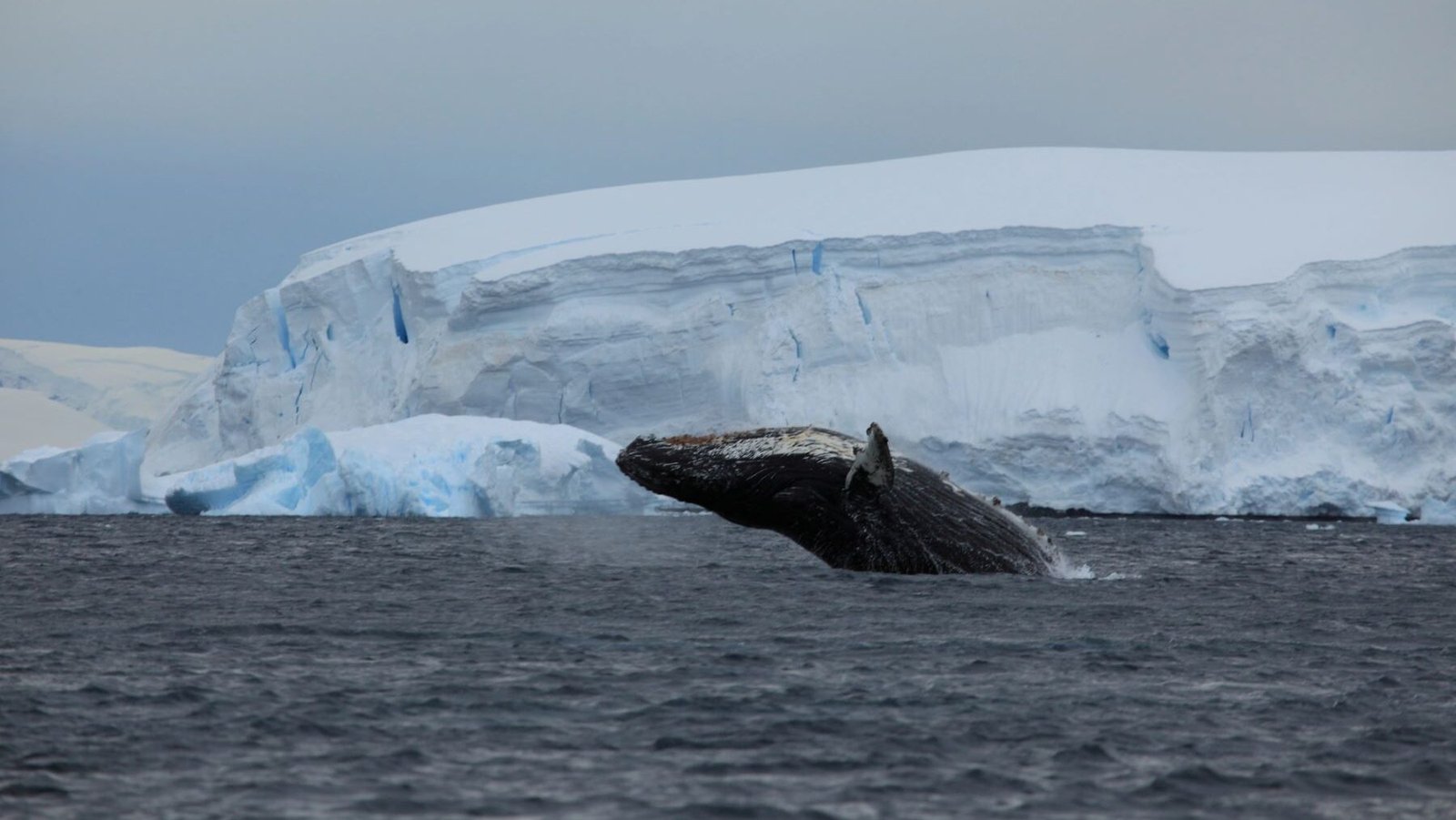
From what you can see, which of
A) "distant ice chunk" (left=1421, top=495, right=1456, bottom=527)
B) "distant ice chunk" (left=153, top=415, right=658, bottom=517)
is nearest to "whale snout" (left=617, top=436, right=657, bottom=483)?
"distant ice chunk" (left=153, top=415, right=658, bottom=517)

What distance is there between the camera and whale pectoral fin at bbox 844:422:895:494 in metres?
11.0

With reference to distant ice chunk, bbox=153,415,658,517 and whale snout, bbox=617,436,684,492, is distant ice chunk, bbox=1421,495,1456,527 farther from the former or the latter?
whale snout, bbox=617,436,684,492

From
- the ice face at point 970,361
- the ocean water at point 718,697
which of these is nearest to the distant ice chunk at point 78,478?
the ice face at point 970,361

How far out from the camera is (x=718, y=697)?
8086 mm

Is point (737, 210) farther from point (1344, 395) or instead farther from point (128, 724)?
point (128, 724)

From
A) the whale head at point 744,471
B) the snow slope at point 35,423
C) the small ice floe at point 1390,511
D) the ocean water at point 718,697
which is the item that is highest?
the snow slope at point 35,423

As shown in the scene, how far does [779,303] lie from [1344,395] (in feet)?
42.4

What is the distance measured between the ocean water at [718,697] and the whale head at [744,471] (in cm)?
83

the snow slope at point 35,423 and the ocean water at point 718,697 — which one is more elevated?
the snow slope at point 35,423

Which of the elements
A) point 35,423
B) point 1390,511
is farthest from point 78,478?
point 1390,511

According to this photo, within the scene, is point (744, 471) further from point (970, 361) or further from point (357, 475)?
point (970, 361)

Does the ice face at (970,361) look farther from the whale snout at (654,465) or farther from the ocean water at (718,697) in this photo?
the whale snout at (654,465)

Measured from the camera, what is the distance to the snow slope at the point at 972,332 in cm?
3472

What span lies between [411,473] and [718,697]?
23449 millimetres
